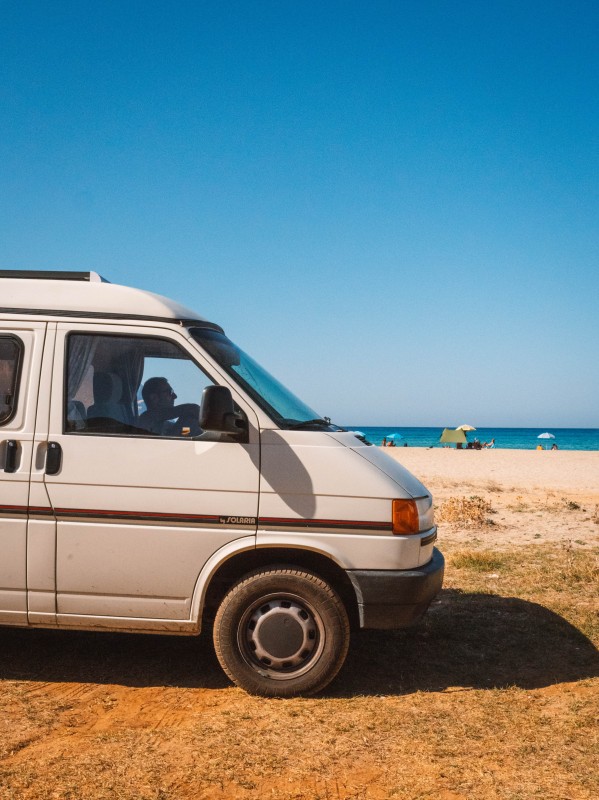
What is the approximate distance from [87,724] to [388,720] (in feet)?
5.97

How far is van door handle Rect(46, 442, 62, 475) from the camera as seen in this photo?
4449mm

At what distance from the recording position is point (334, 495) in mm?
4422

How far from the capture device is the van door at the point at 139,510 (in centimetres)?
440

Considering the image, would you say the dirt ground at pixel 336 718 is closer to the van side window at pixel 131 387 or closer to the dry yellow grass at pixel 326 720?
the dry yellow grass at pixel 326 720

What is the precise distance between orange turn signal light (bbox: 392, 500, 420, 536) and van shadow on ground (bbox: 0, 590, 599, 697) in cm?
120

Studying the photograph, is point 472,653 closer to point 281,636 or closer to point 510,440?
point 281,636

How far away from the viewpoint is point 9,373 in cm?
465

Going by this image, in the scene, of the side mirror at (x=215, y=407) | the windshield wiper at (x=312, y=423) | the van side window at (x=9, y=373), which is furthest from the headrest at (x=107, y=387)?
the windshield wiper at (x=312, y=423)

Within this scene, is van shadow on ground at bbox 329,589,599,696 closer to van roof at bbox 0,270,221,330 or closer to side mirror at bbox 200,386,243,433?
side mirror at bbox 200,386,243,433

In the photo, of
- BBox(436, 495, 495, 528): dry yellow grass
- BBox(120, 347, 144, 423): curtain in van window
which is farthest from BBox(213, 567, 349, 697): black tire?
BBox(436, 495, 495, 528): dry yellow grass

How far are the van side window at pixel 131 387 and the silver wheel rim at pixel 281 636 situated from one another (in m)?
1.26

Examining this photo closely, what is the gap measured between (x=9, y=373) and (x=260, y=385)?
173 centimetres

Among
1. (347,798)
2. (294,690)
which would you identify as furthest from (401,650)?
(347,798)

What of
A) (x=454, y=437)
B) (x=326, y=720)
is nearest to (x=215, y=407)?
(x=326, y=720)
